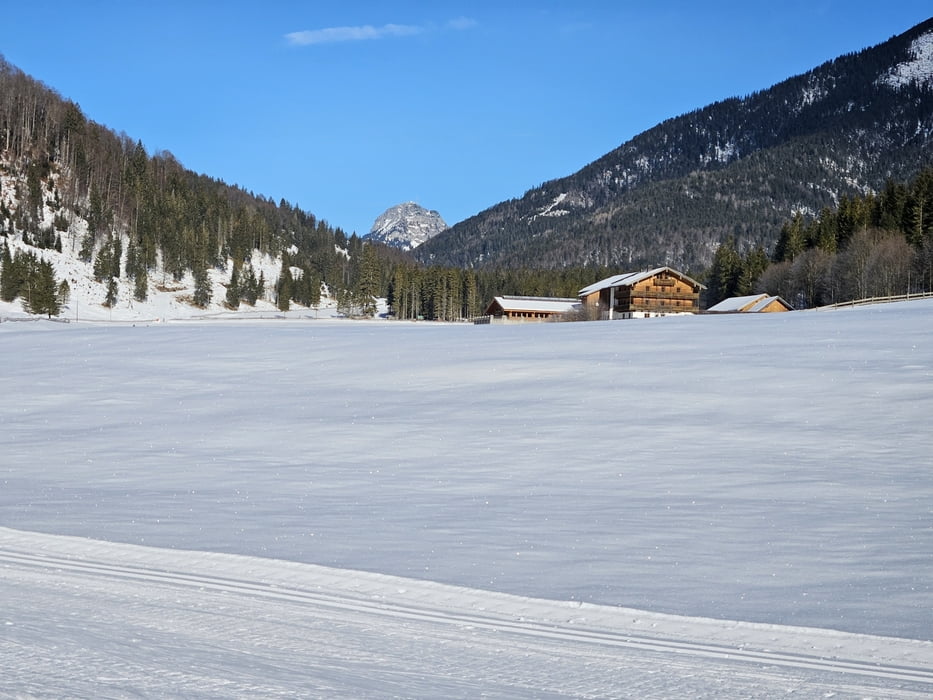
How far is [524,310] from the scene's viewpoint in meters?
100

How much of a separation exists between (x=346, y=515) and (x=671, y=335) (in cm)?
2798

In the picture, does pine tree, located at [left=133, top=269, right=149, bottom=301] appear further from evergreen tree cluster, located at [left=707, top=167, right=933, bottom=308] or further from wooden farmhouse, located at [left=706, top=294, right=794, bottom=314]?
evergreen tree cluster, located at [left=707, top=167, right=933, bottom=308]

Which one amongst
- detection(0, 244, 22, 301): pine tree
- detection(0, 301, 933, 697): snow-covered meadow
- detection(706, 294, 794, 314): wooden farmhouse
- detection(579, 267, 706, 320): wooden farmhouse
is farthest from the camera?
detection(579, 267, 706, 320): wooden farmhouse

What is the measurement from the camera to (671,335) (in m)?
36.7

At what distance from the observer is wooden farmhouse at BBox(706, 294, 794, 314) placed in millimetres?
80500

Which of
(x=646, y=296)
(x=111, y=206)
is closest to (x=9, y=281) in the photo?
(x=111, y=206)

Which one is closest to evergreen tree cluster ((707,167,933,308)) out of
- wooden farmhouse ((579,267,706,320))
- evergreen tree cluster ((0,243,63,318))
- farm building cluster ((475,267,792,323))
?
farm building cluster ((475,267,792,323))

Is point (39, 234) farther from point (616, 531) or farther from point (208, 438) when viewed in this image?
point (616, 531)

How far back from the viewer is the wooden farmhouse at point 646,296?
88312 millimetres

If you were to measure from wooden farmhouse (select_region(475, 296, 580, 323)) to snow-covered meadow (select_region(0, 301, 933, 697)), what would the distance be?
7162cm

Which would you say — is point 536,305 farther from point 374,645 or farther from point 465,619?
point 374,645

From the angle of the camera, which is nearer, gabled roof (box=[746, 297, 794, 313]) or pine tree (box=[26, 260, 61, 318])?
gabled roof (box=[746, 297, 794, 313])

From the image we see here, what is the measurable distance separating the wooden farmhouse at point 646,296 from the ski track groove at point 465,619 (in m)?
82.7

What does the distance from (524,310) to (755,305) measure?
29505 mm
